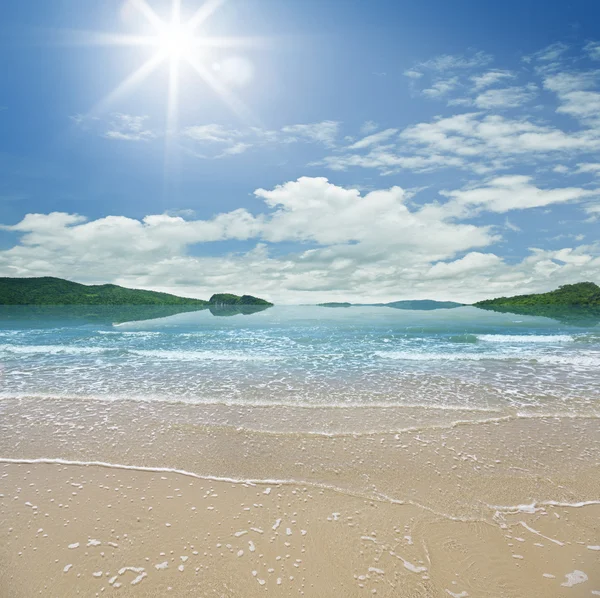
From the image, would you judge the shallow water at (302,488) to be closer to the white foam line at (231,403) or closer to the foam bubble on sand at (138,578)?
the foam bubble on sand at (138,578)

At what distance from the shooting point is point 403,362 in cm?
2231

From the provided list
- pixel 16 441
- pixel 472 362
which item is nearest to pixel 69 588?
pixel 16 441

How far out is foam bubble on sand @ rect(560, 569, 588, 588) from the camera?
4902mm

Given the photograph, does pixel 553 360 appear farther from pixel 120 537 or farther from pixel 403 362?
pixel 120 537

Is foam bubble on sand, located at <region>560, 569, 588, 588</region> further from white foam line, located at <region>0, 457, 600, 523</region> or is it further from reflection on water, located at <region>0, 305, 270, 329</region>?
reflection on water, located at <region>0, 305, 270, 329</region>

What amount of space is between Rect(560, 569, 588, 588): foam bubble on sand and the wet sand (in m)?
0.02

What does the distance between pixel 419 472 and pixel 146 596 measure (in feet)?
20.4

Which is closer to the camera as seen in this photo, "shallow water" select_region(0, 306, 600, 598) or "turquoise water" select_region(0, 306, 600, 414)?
"shallow water" select_region(0, 306, 600, 598)

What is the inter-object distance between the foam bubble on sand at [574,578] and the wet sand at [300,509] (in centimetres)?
2

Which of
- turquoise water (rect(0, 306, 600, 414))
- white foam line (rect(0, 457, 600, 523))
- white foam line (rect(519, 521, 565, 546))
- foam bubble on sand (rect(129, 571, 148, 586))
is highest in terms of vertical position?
turquoise water (rect(0, 306, 600, 414))

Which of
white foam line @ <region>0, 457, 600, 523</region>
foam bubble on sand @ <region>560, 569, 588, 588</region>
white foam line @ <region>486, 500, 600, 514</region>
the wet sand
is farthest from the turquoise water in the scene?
foam bubble on sand @ <region>560, 569, 588, 588</region>

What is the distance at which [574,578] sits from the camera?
499 cm

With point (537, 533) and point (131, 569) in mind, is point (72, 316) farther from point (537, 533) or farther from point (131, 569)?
point (537, 533)

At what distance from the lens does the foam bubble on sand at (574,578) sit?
16.1 feet
